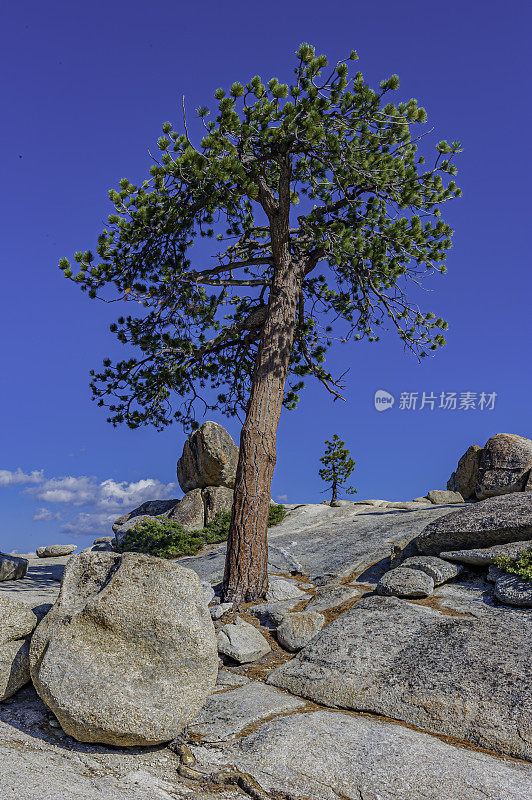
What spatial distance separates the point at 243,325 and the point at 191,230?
2820 mm

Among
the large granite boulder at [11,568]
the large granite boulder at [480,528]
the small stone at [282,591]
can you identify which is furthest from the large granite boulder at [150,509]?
the large granite boulder at [480,528]

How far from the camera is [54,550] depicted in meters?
26.4

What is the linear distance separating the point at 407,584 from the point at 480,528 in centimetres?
208

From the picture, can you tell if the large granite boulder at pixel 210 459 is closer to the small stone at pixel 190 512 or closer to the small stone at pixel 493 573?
the small stone at pixel 190 512

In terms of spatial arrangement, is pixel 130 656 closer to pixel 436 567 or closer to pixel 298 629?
pixel 298 629

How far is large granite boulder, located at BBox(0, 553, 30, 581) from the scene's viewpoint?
1750 cm

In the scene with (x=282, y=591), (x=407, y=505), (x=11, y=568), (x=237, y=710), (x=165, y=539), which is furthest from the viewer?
(x=407, y=505)

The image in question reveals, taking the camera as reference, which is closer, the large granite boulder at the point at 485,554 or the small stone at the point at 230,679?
the small stone at the point at 230,679

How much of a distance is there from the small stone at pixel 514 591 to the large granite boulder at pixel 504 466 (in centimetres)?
1268

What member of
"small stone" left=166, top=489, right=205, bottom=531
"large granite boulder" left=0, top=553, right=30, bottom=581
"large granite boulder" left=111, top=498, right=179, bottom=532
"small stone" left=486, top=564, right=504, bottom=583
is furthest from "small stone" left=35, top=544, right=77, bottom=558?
"small stone" left=486, top=564, right=504, bottom=583

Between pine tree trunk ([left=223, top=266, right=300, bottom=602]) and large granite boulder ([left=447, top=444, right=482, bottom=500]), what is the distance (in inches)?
607

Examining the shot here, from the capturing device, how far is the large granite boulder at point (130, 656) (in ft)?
17.8

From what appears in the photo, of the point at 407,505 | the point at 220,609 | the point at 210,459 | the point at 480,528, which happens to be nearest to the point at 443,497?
the point at 407,505

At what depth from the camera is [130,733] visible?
538cm
